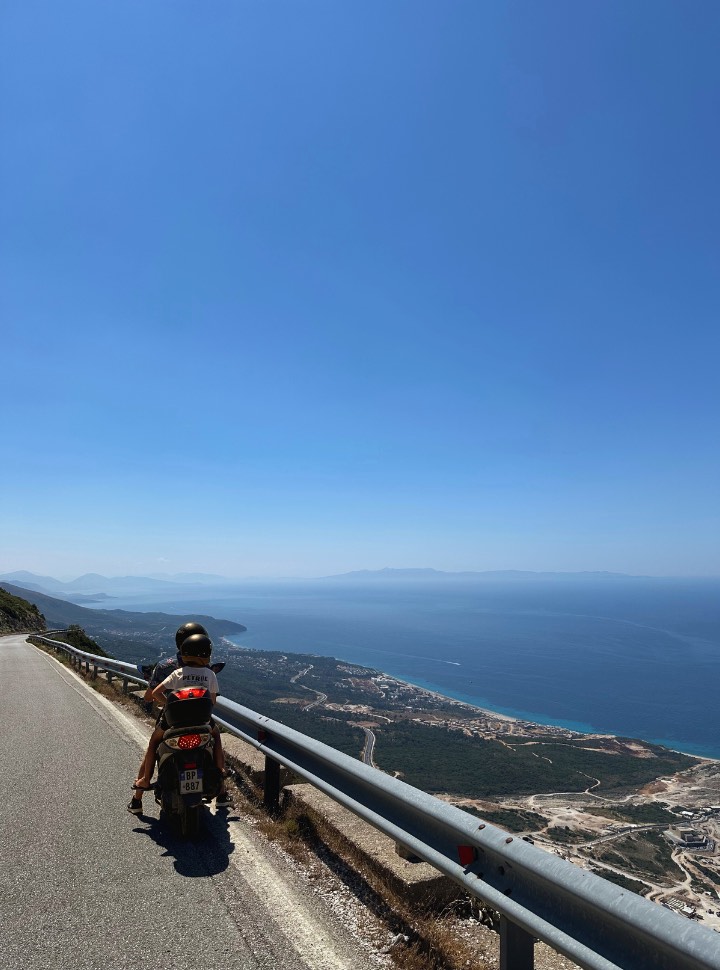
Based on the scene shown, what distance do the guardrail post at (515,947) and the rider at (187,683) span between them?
295 cm

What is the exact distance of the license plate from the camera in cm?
417

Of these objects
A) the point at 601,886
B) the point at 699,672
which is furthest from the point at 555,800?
the point at 699,672

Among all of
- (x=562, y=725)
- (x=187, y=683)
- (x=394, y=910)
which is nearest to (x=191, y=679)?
(x=187, y=683)

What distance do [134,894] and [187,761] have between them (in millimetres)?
990

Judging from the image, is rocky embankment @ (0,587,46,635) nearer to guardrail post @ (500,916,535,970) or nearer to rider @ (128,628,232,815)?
rider @ (128,628,232,815)

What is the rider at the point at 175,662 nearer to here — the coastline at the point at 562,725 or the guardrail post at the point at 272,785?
the guardrail post at the point at 272,785

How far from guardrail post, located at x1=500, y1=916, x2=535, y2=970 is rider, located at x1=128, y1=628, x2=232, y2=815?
9.67ft

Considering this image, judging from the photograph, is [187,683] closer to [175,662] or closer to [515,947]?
[175,662]

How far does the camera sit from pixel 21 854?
3.85 meters

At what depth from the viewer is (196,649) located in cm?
466

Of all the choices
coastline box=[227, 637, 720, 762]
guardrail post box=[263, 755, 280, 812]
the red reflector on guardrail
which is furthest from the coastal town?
coastline box=[227, 637, 720, 762]

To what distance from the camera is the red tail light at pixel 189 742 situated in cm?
430

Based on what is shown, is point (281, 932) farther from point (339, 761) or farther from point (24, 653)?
point (24, 653)

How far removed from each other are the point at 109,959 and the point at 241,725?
303cm
